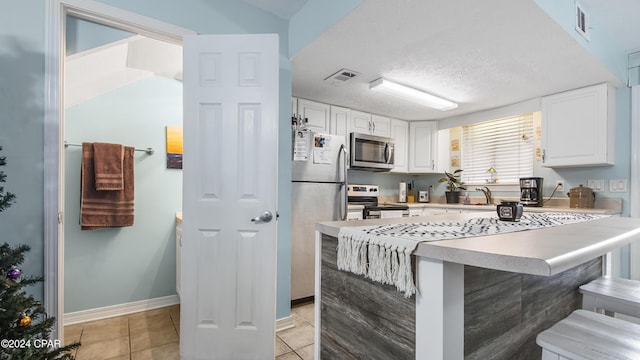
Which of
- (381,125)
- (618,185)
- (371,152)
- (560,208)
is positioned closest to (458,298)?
(371,152)

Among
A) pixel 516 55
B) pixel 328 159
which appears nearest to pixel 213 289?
pixel 328 159

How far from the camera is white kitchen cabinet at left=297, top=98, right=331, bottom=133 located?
11.2 ft

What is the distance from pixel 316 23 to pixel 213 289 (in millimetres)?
1976

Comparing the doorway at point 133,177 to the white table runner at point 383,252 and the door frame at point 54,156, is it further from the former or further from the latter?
the white table runner at point 383,252

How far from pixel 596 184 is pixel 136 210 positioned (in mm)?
4557

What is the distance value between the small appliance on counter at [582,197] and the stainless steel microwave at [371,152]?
193 cm

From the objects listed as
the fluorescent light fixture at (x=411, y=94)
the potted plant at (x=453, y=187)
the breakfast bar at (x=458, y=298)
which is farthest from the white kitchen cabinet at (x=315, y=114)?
the breakfast bar at (x=458, y=298)

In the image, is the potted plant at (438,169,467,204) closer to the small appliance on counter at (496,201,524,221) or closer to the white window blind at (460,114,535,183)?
the white window blind at (460,114,535,183)

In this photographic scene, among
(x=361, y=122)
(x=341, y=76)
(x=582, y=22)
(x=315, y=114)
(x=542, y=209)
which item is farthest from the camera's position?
(x=361, y=122)

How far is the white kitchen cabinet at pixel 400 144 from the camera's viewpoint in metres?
4.28

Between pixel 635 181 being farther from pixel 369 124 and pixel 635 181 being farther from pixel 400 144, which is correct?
pixel 369 124

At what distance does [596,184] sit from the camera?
300 centimetres

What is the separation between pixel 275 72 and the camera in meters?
1.87

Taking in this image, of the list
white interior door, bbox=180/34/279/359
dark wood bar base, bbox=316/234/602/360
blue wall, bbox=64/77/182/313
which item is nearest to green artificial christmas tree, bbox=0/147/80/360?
white interior door, bbox=180/34/279/359
